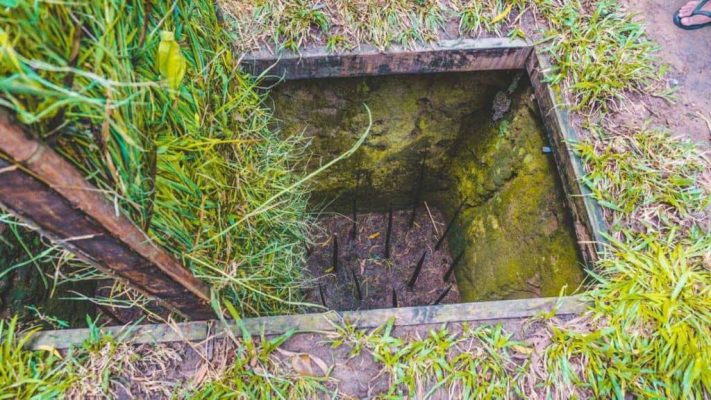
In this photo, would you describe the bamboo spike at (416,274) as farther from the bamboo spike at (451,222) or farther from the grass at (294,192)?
the grass at (294,192)

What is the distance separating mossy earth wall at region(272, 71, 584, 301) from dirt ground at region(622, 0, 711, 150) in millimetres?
457

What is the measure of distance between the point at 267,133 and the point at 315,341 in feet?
3.02

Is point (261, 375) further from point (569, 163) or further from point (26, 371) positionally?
point (569, 163)

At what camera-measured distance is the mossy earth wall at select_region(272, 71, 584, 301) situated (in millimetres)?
2078

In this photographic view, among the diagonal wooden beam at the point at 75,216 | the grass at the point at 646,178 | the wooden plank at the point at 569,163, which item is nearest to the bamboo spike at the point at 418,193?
the wooden plank at the point at 569,163

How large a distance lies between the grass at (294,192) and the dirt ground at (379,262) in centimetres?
81

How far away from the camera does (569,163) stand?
176cm

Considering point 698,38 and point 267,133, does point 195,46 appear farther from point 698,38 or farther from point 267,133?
point 698,38

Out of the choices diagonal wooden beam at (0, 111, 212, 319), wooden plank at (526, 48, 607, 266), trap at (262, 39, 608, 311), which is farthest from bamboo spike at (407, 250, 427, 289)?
diagonal wooden beam at (0, 111, 212, 319)

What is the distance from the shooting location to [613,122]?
5.98 feet

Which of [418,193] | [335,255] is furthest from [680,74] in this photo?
[335,255]

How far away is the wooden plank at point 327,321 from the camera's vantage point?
1.42 m

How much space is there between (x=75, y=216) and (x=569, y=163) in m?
1.63

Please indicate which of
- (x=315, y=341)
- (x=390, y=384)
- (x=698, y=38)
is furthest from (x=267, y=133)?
(x=698, y=38)
